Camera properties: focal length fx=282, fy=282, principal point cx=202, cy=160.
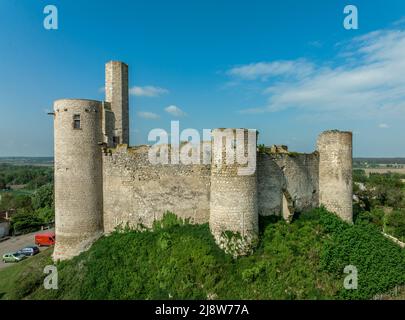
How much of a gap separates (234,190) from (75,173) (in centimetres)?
848

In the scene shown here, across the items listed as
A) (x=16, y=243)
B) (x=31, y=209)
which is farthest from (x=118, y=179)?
(x=31, y=209)

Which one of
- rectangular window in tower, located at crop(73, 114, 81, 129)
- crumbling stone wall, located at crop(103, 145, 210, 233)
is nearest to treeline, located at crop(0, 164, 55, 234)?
crumbling stone wall, located at crop(103, 145, 210, 233)

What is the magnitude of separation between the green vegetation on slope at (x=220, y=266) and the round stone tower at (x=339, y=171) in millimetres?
1527

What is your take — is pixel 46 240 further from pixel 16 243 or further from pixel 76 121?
pixel 76 121

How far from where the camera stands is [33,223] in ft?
112

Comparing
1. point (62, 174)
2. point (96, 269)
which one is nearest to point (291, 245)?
point (96, 269)

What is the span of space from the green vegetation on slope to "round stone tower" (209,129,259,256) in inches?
28.7

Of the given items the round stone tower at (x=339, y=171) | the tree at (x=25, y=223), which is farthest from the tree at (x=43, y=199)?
the round stone tower at (x=339, y=171)

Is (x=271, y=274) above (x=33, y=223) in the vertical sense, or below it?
above

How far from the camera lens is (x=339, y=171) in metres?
16.7

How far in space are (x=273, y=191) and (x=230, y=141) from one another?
467cm

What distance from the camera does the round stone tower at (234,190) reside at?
518 inches
